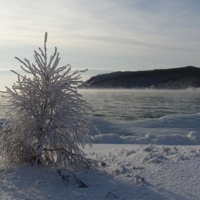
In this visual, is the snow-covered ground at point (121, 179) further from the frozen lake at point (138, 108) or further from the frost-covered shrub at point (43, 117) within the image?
the frozen lake at point (138, 108)

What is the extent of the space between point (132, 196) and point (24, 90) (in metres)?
2.84

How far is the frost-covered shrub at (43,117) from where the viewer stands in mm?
5809

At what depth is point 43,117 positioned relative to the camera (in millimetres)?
5848

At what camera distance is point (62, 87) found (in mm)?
5922

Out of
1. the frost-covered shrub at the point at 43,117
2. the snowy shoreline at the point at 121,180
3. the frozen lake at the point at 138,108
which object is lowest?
the frozen lake at the point at 138,108

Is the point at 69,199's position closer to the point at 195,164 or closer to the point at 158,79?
the point at 195,164

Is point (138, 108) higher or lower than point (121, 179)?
lower

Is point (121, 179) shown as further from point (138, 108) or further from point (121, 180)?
point (138, 108)

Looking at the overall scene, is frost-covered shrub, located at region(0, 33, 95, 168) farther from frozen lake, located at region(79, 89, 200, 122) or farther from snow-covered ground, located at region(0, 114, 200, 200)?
frozen lake, located at region(79, 89, 200, 122)

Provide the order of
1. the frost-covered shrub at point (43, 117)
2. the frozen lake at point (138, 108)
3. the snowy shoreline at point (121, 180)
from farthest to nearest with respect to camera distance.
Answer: the frozen lake at point (138, 108)
the frost-covered shrub at point (43, 117)
the snowy shoreline at point (121, 180)

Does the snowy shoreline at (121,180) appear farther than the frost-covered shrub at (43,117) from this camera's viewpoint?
No

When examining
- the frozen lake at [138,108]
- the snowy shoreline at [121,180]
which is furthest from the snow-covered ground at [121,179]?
the frozen lake at [138,108]

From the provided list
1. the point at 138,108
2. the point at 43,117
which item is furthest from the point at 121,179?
the point at 138,108

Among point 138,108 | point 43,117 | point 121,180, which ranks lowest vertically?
point 138,108
